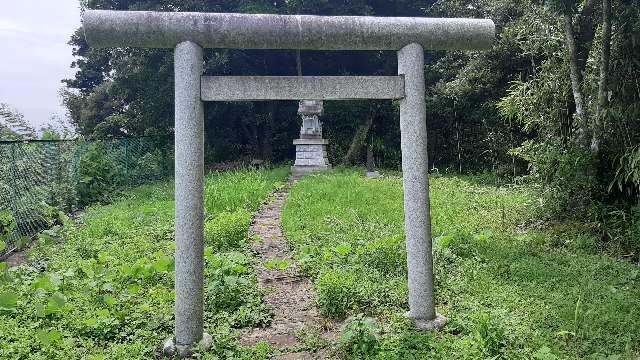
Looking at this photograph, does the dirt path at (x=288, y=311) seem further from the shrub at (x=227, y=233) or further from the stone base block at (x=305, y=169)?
the stone base block at (x=305, y=169)

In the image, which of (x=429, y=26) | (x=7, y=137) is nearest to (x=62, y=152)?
(x=7, y=137)

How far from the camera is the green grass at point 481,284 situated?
13.0 ft

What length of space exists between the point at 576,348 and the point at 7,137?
32.7 feet

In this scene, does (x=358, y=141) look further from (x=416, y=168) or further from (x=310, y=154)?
(x=416, y=168)

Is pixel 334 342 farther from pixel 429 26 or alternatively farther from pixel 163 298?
pixel 429 26

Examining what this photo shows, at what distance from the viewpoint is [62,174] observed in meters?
11.0

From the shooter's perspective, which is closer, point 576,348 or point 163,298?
point 576,348

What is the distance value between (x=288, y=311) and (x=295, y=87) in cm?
213

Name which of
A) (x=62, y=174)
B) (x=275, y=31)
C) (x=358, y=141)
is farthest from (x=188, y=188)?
(x=358, y=141)

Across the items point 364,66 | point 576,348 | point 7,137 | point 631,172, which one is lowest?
point 576,348

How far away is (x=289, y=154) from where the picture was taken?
22.8m

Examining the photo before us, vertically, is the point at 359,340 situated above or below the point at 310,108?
below

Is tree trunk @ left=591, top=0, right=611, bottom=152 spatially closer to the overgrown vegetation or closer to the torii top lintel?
the overgrown vegetation

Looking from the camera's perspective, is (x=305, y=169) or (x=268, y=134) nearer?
(x=305, y=169)
